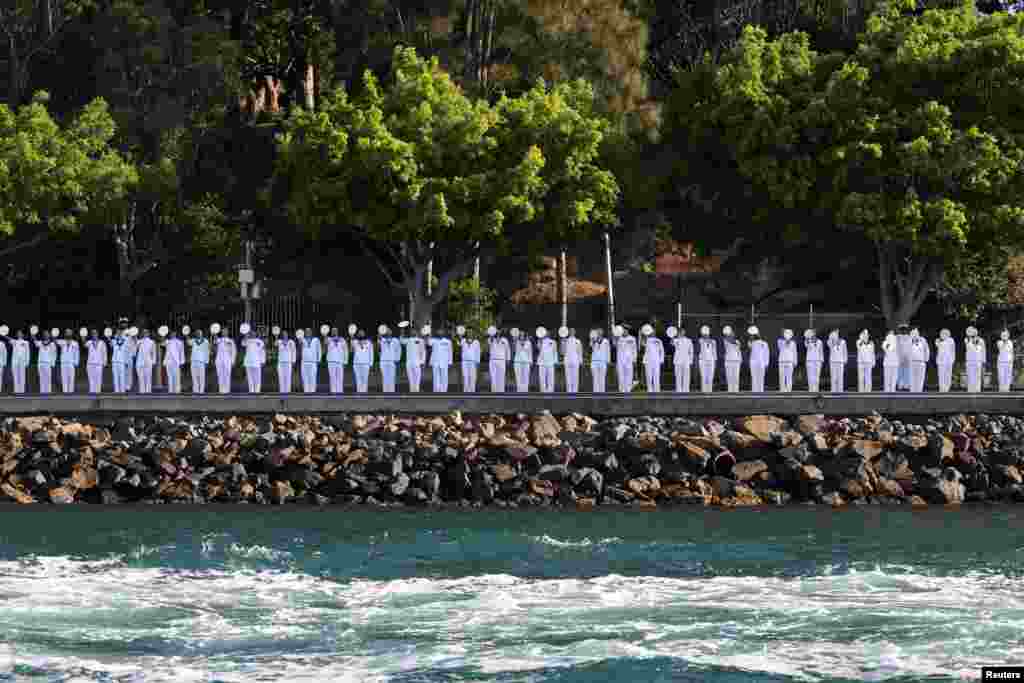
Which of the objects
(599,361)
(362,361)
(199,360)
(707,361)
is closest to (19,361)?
(199,360)

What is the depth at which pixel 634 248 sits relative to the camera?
5850 centimetres

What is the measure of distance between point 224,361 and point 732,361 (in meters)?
11.3

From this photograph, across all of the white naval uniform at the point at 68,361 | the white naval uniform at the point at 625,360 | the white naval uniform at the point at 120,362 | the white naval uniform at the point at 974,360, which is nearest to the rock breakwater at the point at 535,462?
the white naval uniform at the point at 974,360

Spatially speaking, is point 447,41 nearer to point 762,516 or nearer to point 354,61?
point 354,61

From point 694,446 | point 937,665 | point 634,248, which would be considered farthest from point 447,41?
point 937,665

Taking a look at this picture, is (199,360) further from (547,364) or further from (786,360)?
(786,360)

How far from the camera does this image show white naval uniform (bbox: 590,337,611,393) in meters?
40.4

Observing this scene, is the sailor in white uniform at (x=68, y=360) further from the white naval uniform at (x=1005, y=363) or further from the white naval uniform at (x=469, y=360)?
the white naval uniform at (x=1005, y=363)

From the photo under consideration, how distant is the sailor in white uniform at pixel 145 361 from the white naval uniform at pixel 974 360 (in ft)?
59.6

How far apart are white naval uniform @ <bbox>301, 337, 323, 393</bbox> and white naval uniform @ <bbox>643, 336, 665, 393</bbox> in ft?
24.2

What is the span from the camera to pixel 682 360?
133ft

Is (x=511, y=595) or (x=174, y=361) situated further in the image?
(x=174, y=361)

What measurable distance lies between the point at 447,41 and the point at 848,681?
34.5 m

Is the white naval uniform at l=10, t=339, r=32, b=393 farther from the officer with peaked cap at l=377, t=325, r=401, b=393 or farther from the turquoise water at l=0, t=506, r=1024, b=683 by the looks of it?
the turquoise water at l=0, t=506, r=1024, b=683
